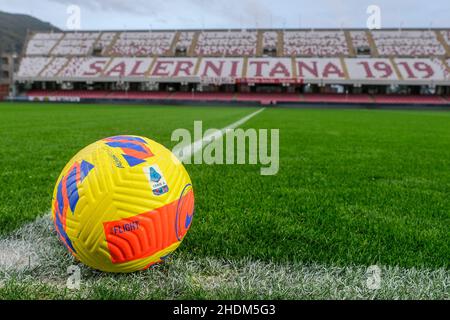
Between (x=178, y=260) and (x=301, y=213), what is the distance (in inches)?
48.2

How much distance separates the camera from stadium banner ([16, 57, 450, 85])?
39.6 metres

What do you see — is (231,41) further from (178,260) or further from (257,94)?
(178,260)

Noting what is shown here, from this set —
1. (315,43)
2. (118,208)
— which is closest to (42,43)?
(315,43)

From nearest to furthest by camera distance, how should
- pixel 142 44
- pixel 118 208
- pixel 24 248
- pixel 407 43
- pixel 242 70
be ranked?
pixel 118 208, pixel 24 248, pixel 242 70, pixel 407 43, pixel 142 44

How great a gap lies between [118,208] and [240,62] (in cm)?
4344

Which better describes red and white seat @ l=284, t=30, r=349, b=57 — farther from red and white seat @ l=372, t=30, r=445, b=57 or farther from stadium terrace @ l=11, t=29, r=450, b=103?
red and white seat @ l=372, t=30, r=445, b=57

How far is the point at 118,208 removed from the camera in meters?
1.71

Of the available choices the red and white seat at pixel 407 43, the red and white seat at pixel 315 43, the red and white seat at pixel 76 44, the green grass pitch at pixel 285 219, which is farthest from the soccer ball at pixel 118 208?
the red and white seat at pixel 76 44

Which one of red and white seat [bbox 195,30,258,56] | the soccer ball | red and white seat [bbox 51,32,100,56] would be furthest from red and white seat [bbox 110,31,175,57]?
the soccer ball

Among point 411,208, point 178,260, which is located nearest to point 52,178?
point 178,260

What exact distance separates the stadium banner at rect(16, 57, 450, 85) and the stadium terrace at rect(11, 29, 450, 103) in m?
0.10

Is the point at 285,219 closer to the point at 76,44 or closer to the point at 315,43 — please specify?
the point at 315,43

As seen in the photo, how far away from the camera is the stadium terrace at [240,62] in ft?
133
